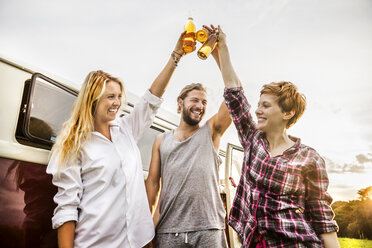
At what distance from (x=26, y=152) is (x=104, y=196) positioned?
637 millimetres

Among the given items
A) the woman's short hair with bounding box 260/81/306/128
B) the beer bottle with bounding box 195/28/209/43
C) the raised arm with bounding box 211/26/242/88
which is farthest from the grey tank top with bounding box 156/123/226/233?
the beer bottle with bounding box 195/28/209/43

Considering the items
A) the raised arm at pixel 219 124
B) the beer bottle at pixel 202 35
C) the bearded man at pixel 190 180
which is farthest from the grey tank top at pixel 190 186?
the beer bottle at pixel 202 35

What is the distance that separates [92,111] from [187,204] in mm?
1134

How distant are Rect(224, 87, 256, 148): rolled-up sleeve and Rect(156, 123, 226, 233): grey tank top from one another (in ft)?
1.65

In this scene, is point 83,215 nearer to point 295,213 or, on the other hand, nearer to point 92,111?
point 92,111

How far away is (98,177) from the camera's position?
176 cm

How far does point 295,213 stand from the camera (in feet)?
5.55

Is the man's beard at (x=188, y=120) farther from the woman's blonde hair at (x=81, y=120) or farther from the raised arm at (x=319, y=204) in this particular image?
the raised arm at (x=319, y=204)

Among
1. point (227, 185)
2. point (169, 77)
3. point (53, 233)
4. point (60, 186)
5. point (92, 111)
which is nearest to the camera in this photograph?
point (60, 186)

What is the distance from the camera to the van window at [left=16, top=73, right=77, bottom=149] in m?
1.87

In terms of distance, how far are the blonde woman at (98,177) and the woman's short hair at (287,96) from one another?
46.6 inches

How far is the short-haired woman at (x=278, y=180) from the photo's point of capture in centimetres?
168

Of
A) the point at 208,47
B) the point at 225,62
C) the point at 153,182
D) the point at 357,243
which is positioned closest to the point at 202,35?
the point at 208,47

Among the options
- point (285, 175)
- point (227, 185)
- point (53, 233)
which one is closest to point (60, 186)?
point (53, 233)
